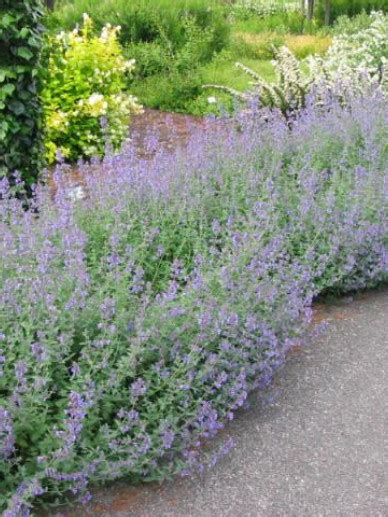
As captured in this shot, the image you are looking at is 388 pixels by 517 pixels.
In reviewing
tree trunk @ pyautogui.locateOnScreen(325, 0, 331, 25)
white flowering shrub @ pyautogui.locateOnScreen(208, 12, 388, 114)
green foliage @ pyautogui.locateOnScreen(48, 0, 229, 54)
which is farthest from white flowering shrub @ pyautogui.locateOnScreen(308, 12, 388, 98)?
tree trunk @ pyautogui.locateOnScreen(325, 0, 331, 25)

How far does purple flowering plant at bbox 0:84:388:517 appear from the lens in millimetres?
2574

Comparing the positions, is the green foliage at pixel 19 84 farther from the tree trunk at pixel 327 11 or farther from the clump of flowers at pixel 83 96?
the tree trunk at pixel 327 11

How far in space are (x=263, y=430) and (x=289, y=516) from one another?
0.51 meters

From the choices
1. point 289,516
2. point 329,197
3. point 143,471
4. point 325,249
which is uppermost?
point 329,197

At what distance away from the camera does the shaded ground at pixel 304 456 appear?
2756 millimetres

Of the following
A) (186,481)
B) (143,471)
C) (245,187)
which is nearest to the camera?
(143,471)

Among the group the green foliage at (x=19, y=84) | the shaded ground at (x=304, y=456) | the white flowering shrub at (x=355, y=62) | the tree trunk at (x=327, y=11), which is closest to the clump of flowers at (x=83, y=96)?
the green foliage at (x=19, y=84)

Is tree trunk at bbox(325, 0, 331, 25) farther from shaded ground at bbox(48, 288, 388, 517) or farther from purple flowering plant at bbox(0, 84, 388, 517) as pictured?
shaded ground at bbox(48, 288, 388, 517)

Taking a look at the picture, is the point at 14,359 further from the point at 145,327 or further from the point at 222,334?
the point at 222,334

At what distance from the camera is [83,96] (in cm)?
724

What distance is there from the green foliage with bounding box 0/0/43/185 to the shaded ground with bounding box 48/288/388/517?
8.50ft

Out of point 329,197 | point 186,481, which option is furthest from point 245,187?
point 186,481

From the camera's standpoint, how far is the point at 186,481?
286 cm

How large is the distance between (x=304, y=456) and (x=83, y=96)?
16.6 ft
